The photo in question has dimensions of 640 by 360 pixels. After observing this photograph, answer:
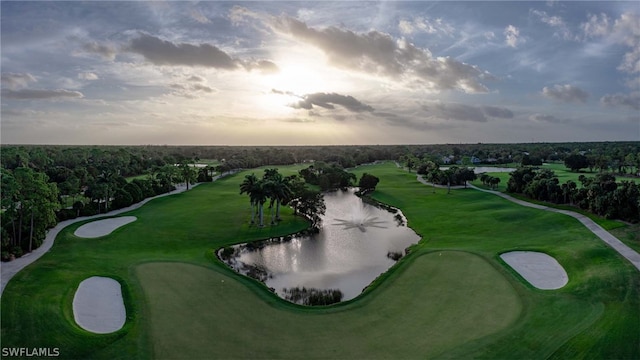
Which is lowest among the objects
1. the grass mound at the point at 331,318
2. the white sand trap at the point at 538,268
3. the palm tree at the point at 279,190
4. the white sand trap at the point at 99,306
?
the white sand trap at the point at 99,306

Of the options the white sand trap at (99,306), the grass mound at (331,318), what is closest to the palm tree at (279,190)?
A: the grass mound at (331,318)

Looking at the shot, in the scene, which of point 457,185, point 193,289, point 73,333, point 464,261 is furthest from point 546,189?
point 73,333

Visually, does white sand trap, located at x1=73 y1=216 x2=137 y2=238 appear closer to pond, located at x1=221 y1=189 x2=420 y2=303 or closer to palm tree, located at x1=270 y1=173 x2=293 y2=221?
pond, located at x1=221 y1=189 x2=420 y2=303

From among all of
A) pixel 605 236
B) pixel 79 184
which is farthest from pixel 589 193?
pixel 79 184

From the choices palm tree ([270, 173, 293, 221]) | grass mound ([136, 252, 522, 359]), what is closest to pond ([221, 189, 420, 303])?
grass mound ([136, 252, 522, 359])

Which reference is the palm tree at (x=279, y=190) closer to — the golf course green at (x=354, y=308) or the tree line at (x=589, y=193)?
the golf course green at (x=354, y=308)
